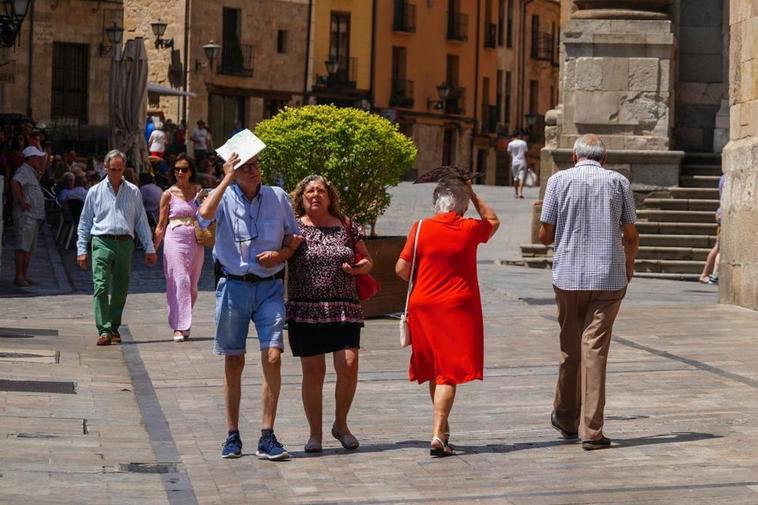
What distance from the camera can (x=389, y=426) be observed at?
36.4 feet

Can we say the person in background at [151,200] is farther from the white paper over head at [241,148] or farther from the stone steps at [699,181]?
the white paper over head at [241,148]

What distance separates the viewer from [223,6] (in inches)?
2429

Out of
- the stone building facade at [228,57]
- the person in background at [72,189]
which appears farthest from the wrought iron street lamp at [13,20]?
the stone building facade at [228,57]

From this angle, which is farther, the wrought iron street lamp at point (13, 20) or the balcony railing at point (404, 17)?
the balcony railing at point (404, 17)

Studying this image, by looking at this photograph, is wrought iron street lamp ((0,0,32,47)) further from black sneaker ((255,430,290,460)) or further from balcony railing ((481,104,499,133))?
balcony railing ((481,104,499,133))

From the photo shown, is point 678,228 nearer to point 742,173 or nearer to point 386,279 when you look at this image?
point 742,173

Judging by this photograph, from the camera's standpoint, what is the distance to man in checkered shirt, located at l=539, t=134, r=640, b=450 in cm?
1052

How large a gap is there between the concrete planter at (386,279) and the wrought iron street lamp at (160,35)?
38.5 meters

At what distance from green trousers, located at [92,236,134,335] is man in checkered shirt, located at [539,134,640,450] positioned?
6016mm

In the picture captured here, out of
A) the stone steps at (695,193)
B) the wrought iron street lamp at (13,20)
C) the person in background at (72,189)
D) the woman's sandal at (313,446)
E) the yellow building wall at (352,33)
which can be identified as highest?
the yellow building wall at (352,33)

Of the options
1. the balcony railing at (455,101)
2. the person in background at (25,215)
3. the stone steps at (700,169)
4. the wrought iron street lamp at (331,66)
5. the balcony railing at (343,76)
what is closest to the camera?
the person in background at (25,215)

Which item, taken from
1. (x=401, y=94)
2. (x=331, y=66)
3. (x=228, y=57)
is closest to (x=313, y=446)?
(x=228, y=57)

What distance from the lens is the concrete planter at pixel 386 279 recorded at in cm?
1694

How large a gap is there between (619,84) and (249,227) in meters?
15.2
